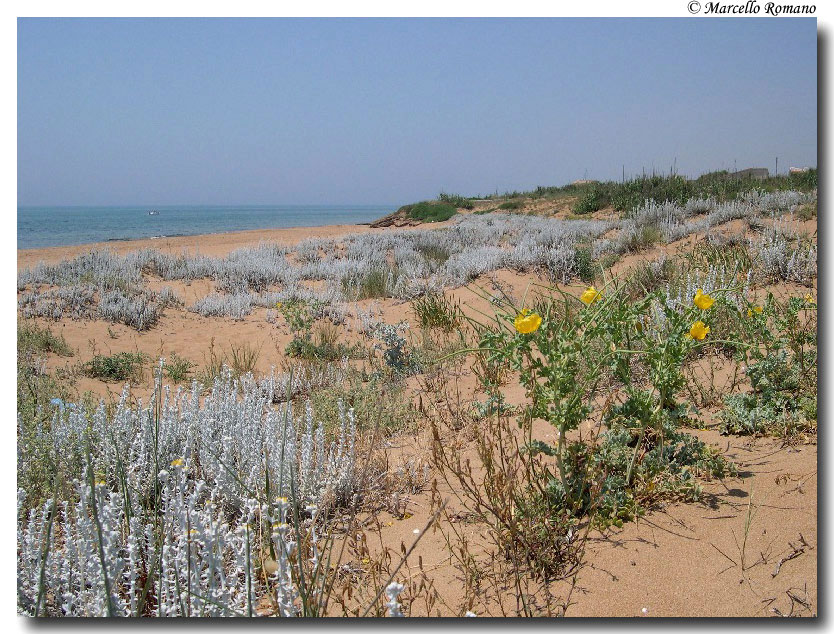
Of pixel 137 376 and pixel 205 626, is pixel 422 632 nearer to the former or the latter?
pixel 205 626

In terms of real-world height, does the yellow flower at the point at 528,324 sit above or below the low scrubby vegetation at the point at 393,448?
above

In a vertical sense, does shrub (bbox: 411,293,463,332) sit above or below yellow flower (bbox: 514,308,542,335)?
below

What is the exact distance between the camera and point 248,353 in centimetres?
632

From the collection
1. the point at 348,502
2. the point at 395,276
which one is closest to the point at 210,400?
the point at 348,502

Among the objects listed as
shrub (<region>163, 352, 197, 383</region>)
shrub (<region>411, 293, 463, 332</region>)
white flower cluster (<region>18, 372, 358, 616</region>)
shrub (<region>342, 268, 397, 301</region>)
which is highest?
shrub (<region>342, 268, 397, 301</region>)

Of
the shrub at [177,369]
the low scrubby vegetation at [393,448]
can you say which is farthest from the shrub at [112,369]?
the shrub at [177,369]

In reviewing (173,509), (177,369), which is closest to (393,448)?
(173,509)

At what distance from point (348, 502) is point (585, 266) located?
6.81 meters

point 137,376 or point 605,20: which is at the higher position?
point 605,20

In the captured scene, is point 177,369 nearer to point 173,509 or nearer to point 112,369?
point 112,369

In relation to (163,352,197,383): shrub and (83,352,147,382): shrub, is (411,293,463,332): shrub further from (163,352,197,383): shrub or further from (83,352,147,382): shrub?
(83,352,147,382): shrub

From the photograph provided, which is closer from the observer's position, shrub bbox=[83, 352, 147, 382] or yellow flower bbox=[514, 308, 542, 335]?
yellow flower bbox=[514, 308, 542, 335]

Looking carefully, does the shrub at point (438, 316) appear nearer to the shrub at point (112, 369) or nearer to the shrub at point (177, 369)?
the shrub at point (177, 369)

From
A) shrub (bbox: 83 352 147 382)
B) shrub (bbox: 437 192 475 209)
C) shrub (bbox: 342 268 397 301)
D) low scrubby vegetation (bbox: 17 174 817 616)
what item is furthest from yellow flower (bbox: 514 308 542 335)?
shrub (bbox: 437 192 475 209)
